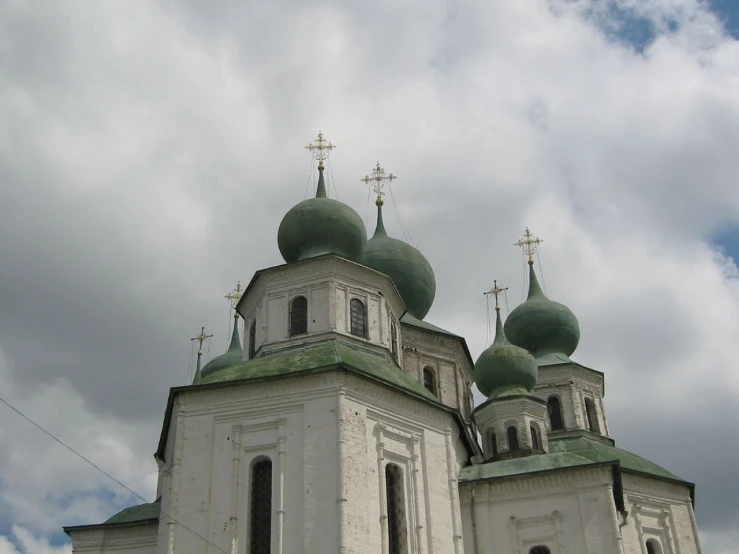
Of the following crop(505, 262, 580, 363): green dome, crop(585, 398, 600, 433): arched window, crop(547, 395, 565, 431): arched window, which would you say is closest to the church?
crop(547, 395, 565, 431): arched window

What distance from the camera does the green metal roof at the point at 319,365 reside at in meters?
16.2

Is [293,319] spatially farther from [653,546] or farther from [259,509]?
[653,546]

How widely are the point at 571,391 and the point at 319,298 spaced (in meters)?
10.6

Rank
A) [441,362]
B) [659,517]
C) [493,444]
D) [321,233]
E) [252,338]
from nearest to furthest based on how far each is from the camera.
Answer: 1. [252,338]
2. [321,233]
3. [659,517]
4. [493,444]
5. [441,362]

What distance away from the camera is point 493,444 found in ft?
72.9

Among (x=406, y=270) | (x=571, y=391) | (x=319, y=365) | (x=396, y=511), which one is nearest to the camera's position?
(x=396, y=511)

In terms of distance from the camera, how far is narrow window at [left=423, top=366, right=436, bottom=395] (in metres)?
24.0

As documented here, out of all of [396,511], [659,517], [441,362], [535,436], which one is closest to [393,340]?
[441,362]

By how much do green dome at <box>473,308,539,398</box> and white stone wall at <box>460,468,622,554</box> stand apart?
15.5ft

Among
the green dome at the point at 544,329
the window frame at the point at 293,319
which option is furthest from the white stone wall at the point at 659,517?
the window frame at the point at 293,319

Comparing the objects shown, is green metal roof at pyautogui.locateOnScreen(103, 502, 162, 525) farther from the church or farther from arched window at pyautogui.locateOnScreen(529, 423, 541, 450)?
arched window at pyautogui.locateOnScreen(529, 423, 541, 450)

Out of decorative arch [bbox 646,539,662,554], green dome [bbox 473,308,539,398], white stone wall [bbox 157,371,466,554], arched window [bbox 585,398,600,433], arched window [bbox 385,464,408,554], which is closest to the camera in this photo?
white stone wall [bbox 157,371,466,554]

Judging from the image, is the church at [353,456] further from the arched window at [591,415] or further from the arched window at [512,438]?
the arched window at [591,415]

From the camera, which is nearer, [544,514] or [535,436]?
[544,514]
